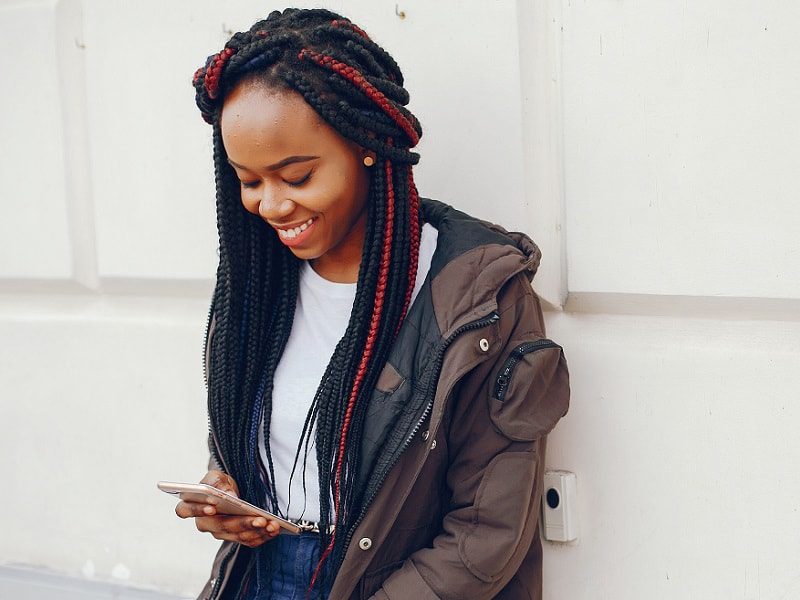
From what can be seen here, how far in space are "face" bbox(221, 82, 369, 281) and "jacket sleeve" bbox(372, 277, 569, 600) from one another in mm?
319

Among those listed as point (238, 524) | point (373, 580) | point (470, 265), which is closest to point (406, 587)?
point (373, 580)

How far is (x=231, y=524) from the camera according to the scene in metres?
1.76

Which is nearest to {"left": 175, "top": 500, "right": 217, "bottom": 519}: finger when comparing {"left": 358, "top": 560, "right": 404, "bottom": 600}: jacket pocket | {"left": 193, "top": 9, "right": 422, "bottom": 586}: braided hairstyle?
{"left": 193, "top": 9, "right": 422, "bottom": 586}: braided hairstyle

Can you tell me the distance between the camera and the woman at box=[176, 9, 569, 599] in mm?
1677

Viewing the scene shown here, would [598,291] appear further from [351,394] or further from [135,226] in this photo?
[135,226]

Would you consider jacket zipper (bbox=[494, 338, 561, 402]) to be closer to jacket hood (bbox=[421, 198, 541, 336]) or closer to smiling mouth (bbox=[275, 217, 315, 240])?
jacket hood (bbox=[421, 198, 541, 336])

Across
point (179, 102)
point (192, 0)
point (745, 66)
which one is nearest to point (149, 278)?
point (179, 102)

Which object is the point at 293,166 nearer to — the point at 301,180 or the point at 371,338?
the point at 301,180

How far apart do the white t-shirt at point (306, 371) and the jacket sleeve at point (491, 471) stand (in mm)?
203

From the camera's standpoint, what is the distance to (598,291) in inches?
78.2

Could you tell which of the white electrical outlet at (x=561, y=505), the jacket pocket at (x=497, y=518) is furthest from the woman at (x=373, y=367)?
the white electrical outlet at (x=561, y=505)

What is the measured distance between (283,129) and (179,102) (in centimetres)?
92

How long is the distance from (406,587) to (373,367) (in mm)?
365

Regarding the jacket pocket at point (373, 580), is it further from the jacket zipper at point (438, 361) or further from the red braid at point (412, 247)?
the red braid at point (412, 247)
